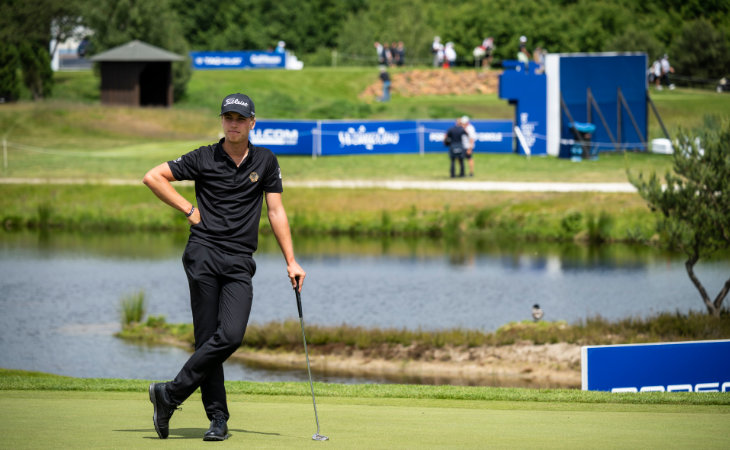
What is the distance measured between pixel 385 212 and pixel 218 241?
30799 millimetres

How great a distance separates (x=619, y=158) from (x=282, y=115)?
2134cm

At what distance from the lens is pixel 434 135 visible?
47.5 m

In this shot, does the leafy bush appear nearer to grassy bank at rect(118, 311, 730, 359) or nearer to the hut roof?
grassy bank at rect(118, 311, 730, 359)

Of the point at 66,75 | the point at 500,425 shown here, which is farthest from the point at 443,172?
the point at 66,75

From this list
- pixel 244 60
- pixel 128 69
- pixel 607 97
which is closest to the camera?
pixel 607 97

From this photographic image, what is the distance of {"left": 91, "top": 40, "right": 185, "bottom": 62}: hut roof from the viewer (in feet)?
200

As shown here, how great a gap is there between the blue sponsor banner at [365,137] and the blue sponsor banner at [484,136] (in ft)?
2.24

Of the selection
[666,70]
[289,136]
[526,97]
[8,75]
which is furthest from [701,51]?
[8,75]

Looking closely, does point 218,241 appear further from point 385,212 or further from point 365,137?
point 365,137

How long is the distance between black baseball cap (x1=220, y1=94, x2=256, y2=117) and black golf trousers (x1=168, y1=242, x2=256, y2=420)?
85 cm

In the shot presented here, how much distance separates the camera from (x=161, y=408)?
673 cm

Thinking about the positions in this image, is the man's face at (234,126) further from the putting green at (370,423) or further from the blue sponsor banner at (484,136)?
the blue sponsor banner at (484,136)

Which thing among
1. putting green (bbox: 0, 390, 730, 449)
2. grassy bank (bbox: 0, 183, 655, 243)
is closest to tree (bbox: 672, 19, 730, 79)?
grassy bank (bbox: 0, 183, 655, 243)

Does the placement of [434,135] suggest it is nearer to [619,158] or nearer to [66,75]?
[619,158]
